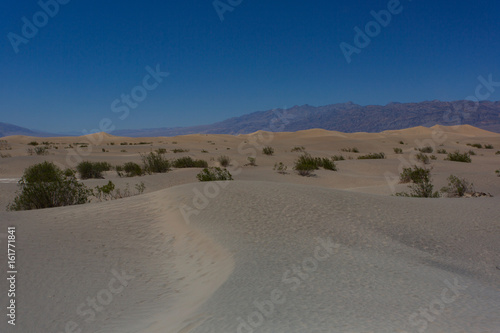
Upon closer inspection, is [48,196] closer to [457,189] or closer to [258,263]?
[258,263]

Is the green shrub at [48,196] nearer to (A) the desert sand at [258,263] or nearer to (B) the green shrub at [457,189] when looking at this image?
(A) the desert sand at [258,263]

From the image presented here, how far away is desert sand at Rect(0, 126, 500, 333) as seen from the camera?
311cm

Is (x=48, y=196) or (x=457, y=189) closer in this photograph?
(x=48, y=196)

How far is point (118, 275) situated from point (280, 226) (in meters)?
2.81

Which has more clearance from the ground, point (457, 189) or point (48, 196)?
point (48, 196)

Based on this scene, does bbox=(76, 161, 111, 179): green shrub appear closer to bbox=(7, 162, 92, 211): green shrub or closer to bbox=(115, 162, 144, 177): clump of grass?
bbox=(115, 162, 144, 177): clump of grass

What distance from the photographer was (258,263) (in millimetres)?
4547

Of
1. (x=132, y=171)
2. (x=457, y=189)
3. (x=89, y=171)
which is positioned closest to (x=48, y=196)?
(x=132, y=171)

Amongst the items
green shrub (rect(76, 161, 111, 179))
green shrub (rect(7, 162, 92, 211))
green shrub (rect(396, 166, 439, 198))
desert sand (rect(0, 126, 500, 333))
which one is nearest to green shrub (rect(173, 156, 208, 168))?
green shrub (rect(76, 161, 111, 179))

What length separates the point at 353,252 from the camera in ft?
16.4

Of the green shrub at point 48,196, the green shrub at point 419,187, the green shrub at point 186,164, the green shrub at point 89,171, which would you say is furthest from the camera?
the green shrub at point 186,164

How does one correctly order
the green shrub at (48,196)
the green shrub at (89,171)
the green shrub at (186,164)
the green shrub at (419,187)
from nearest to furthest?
the green shrub at (48,196) → the green shrub at (419,187) → the green shrub at (89,171) → the green shrub at (186,164)

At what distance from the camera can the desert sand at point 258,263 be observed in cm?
311

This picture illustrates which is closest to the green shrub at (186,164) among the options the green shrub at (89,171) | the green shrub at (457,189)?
the green shrub at (89,171)
